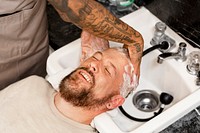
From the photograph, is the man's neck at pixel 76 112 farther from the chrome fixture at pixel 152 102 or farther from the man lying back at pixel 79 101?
the chrome fixture at pixel 152 102

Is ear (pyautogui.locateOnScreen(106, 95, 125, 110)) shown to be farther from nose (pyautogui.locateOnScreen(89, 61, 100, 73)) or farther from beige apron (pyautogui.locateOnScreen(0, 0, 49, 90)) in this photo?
beige apron (pyautogui.locateOnScreen(0, 0, 49, 90))

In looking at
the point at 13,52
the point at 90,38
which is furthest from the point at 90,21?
the point at 13,52

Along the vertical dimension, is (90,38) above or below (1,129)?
above

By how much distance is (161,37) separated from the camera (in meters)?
1.96

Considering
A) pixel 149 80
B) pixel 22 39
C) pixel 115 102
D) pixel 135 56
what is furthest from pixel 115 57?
pixel 22 39

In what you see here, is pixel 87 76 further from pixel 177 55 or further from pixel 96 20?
pixel 177 55

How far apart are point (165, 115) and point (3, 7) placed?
32.0 inches

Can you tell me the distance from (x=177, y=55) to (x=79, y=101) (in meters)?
0.47

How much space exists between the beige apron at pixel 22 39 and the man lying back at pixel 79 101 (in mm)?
282

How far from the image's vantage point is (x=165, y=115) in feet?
5.50

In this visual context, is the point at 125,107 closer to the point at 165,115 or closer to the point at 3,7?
the point at 165,115

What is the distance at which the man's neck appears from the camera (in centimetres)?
176

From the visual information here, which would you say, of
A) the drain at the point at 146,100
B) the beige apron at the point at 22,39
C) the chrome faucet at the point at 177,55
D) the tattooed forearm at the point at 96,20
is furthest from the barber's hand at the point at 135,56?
the beige apron at the point at 22,39

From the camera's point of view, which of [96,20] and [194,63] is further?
[194,63]
